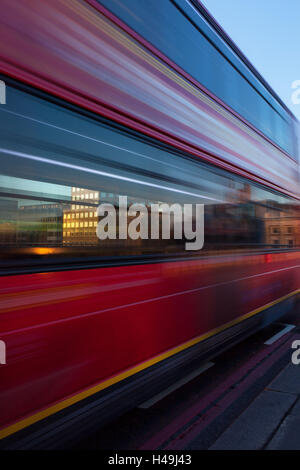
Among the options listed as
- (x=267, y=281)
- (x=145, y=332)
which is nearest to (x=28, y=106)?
(x=145, y=332)

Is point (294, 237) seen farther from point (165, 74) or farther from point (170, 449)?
point (170, 449)

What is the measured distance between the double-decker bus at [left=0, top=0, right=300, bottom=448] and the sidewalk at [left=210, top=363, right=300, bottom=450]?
0.61m

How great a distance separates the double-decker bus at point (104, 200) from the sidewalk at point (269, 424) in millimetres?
614

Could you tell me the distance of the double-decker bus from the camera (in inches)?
73.0

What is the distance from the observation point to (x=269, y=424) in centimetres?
269

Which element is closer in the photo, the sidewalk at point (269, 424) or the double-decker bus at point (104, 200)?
the double-decker bus at point (104, 200)

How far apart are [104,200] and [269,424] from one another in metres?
2.16

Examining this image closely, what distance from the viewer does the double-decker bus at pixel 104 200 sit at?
1.86 metres

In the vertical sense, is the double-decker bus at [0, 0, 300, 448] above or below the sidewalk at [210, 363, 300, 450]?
above

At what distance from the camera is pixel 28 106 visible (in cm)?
193

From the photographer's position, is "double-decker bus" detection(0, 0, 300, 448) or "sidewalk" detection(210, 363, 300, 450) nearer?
"double-decker bus" detection(0, 0, 300, 448)

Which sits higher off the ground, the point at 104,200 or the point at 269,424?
the point at 104,200

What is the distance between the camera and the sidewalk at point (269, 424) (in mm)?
2426

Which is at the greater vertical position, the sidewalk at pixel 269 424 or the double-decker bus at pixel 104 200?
the double-decker bus at pixel 104 200
